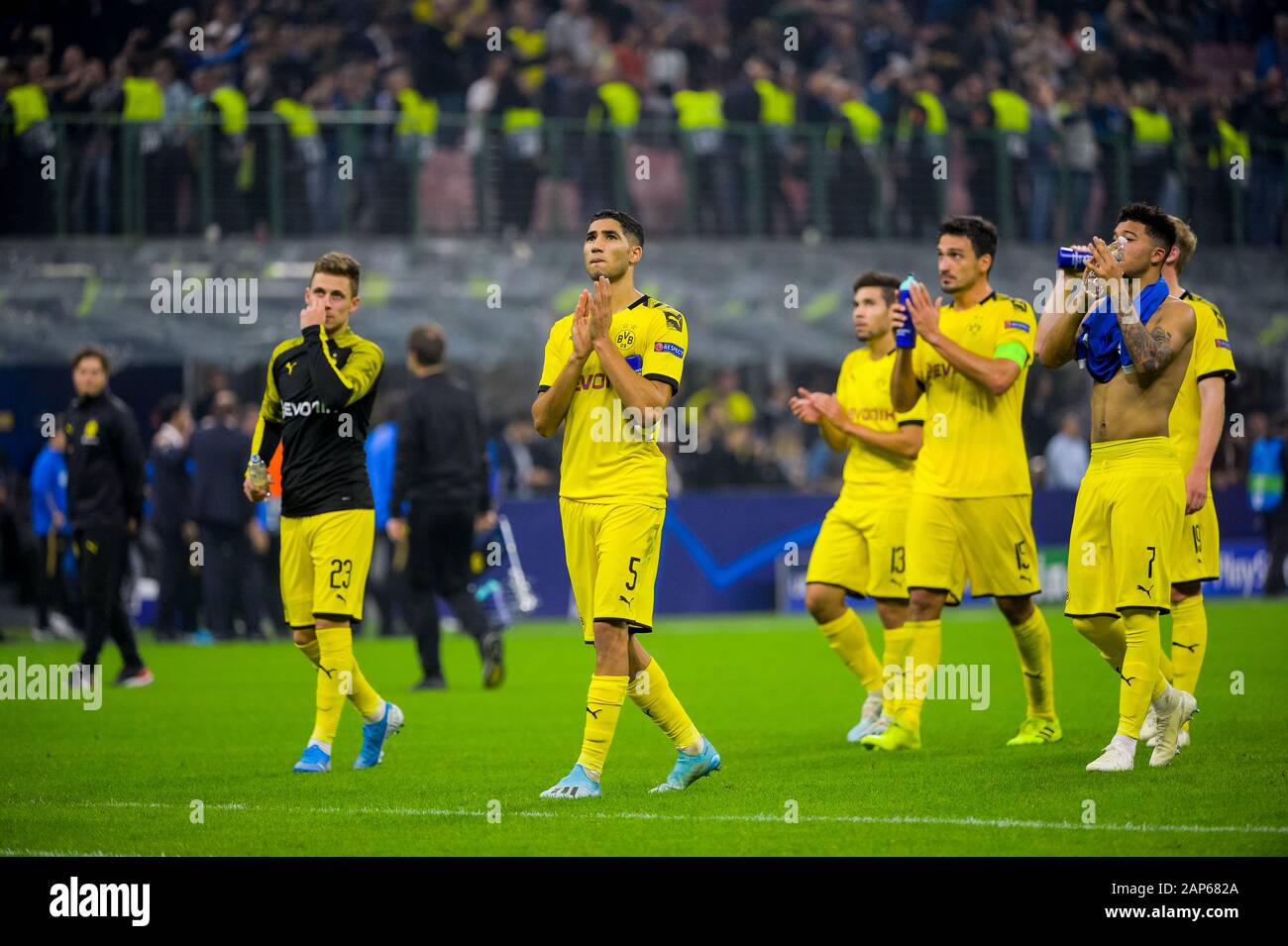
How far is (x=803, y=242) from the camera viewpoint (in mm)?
23047

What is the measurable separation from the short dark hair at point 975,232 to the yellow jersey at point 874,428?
103 centimetres

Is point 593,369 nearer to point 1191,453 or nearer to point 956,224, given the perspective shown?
point 956,224

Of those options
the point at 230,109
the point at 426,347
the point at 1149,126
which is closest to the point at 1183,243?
the point at 426,347

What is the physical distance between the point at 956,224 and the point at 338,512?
3.50m

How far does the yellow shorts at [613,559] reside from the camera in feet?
25.7

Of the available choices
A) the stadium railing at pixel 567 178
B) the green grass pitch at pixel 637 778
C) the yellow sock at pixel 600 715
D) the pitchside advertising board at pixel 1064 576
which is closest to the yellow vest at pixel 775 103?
the stadium railing at pixel 567 178

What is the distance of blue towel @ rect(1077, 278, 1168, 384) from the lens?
28.3 feet

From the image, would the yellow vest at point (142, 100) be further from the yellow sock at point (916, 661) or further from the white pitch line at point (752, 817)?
the white pitch line at point (752, 817)

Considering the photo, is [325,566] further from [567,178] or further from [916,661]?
[567,178]

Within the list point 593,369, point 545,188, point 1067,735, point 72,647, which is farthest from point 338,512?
point 545,188

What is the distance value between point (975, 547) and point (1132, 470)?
128 centimetres

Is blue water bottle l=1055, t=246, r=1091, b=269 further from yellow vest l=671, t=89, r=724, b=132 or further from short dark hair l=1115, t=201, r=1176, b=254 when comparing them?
yellow vest l=671, t=89, r=724, b=132

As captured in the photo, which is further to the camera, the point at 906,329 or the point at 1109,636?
the point at 906,329

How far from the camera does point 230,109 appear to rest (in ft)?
70.6
